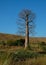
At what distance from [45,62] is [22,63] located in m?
1.11

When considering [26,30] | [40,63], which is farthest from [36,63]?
[26,30]

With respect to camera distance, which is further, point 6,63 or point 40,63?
point 40,63

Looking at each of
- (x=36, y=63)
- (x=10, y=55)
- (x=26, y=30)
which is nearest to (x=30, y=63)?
(x=36, y=63)

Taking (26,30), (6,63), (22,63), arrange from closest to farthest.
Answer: (6,63)
(22,63)
(26,30)

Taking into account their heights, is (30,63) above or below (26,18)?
below

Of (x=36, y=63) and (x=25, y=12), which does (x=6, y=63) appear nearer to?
(x=36, y=63)

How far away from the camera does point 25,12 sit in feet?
136

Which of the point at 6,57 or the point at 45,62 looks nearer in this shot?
the point at 6,57

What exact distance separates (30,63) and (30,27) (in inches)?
1175

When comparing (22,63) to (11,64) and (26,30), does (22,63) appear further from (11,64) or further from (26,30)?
(26,30)

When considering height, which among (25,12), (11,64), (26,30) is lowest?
(11,64)

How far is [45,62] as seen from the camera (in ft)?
38.4

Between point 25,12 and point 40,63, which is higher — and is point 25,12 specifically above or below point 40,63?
above

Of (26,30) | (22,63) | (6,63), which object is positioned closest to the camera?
(6,63)
